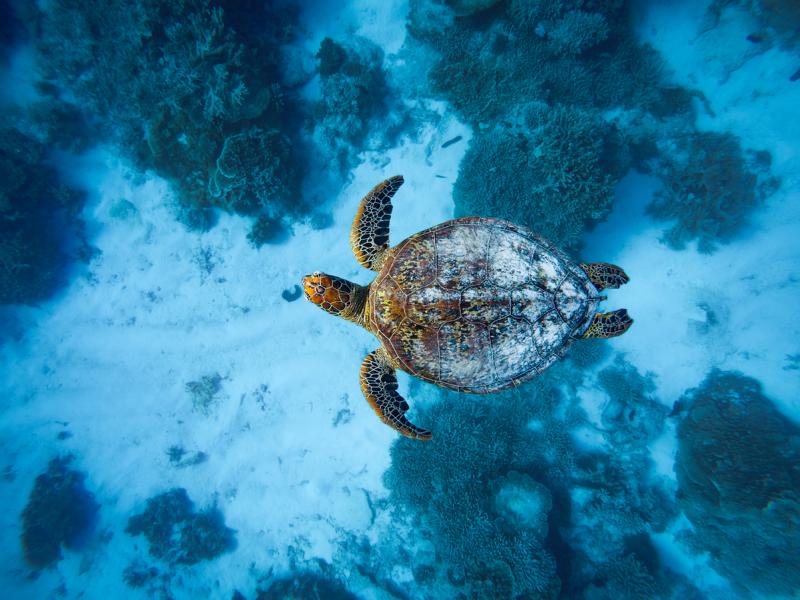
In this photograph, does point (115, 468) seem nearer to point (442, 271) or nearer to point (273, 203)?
point (273, 203)

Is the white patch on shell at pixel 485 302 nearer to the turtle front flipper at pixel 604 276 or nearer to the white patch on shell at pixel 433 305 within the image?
the white patch on shell at pixel 433 305

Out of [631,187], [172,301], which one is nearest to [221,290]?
[172,301]

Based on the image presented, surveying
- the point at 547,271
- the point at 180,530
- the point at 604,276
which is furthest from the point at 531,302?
the point at 180,530

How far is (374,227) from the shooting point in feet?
15.9

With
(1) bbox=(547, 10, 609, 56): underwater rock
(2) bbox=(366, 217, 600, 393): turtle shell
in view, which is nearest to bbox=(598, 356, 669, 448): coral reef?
(2) bbox=(366, 217, 600, 393): turtle shell

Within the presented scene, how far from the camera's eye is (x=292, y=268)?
8867mm

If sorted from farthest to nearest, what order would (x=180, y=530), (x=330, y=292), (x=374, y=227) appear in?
(x=180, y=530)
(x=374, y=227)
(x=330, y=292)

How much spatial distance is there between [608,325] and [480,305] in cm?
183

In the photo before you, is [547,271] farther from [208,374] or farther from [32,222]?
[32,222]

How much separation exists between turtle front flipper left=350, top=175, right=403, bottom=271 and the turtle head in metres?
0.62

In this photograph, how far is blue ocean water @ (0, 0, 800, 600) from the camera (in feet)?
24.7

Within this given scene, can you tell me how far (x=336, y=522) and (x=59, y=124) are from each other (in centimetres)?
1260

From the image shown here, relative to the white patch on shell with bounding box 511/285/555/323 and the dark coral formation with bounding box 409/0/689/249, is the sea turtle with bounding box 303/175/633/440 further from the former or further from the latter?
the dark coral formation with bounding box 409/0/689/249

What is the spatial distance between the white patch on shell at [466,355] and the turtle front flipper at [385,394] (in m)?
0.93
